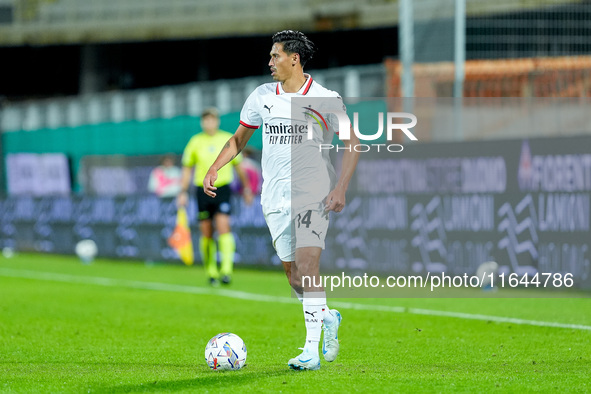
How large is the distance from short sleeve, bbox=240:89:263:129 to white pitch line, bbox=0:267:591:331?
3694 millimetres

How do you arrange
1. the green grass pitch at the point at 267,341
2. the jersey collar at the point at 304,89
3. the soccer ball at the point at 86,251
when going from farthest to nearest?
1. the soccer ball at the point at 86,251
2. the jersey collar at the point at 304,89
3. the green grass pitch at the point at 267,341

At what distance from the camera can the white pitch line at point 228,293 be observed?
10.2 meters

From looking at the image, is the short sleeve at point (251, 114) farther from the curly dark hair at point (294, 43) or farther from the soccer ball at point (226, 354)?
the soccer ball at point (226, 354)

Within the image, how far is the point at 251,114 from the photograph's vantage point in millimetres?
7301

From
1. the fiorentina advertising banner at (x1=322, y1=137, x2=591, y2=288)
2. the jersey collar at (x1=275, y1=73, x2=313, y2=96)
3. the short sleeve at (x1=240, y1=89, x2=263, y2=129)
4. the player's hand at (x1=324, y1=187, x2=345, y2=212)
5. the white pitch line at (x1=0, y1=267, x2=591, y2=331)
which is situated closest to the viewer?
the player's hand at (x1=324, y1=187, x2=345, y2=212)

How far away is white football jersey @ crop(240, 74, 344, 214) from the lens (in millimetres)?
7039

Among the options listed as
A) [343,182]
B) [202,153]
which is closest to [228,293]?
[202,153]

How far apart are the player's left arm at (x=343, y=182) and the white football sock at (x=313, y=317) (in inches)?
22.3

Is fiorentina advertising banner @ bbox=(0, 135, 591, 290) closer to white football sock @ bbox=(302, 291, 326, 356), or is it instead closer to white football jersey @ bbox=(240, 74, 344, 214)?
white football jersey @ bbox=(240, 74, 344, 214)

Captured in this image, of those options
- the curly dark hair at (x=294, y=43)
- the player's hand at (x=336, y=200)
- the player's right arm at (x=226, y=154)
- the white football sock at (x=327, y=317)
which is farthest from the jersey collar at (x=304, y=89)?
the white football sock at (x=327, y=317)

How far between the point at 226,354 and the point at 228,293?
646cm

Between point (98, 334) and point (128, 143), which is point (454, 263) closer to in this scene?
point (98, 334)

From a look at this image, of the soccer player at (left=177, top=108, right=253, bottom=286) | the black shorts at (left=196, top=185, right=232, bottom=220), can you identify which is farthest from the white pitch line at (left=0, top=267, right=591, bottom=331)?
the black shorts at (left=196, top=185, right=232, bottom=220)

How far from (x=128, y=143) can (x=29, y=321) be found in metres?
12.8
